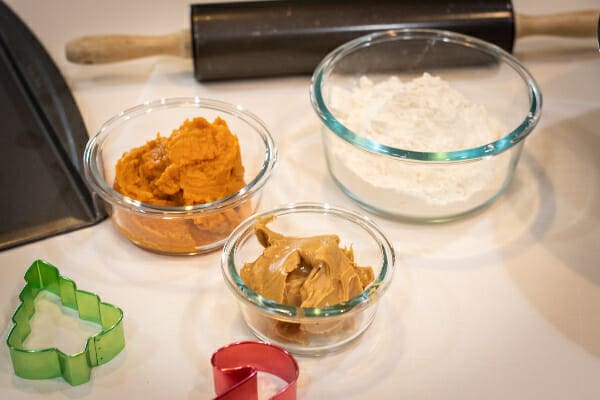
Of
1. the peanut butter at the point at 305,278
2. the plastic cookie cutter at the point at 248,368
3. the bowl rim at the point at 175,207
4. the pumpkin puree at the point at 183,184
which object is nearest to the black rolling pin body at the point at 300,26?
the bowl rim at the point at 175,207

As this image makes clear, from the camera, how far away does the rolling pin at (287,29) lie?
4.51 feet

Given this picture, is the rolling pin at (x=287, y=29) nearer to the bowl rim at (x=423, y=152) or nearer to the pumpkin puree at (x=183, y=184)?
the bowl rim at (x=423, y=152)

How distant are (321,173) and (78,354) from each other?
0.48 metres

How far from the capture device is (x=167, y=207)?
1095mm

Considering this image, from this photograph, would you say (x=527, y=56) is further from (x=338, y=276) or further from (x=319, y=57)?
(x=338, y=276)

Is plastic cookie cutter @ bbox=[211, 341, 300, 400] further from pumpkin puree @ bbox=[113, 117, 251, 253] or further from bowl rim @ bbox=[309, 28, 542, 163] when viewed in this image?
bowl rim @ bbox=[309, 28, 542, 163]

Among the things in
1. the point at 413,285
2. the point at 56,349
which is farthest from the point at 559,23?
the point at 56,349

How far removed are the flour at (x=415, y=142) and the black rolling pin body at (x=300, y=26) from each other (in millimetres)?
170

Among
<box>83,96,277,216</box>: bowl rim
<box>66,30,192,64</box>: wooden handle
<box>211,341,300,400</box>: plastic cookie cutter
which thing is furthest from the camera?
<box>66,30,192,64</box>: wooden handle

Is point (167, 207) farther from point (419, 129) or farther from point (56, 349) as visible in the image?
point (419, 129)

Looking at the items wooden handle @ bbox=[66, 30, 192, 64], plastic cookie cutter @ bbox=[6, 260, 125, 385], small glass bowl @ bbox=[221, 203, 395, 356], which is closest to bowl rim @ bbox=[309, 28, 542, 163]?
small glass bowl @ bbox=[221, 203, 395, 356]

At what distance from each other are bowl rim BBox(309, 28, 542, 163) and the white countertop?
0.11m

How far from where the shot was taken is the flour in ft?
3.80

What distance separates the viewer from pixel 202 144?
1128mm
